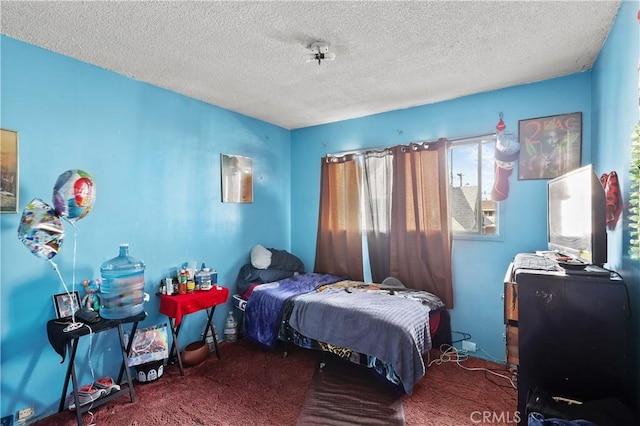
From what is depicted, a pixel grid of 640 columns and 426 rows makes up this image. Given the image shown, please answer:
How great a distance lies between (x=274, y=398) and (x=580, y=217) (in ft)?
7.50

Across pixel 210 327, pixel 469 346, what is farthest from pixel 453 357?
pixel 210 327

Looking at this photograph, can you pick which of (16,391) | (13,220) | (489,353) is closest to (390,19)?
(13,220)

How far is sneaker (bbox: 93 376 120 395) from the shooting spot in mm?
2227

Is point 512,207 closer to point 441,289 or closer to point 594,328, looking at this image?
point 441,289

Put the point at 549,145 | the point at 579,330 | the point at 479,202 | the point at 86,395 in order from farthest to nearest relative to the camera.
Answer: the point at 479,202, the point at 549,145, the point at 86,395, the point at 579,330

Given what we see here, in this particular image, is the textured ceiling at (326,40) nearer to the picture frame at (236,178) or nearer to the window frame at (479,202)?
the window frame at (479,202)

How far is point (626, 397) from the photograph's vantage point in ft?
4.68

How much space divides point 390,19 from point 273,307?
8.17 ft

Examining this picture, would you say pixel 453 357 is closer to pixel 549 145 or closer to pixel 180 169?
pixel 549 145

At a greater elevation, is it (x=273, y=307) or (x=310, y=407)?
(x=273, y=307)

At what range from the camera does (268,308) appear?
9.77 feet

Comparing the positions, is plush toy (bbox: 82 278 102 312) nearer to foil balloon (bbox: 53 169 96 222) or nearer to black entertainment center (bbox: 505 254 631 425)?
foil balloon (bbox: 53 169 96 222)

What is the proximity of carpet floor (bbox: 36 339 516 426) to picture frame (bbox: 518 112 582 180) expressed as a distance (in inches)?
69.1

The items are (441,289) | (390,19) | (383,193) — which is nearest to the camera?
(390,19)
